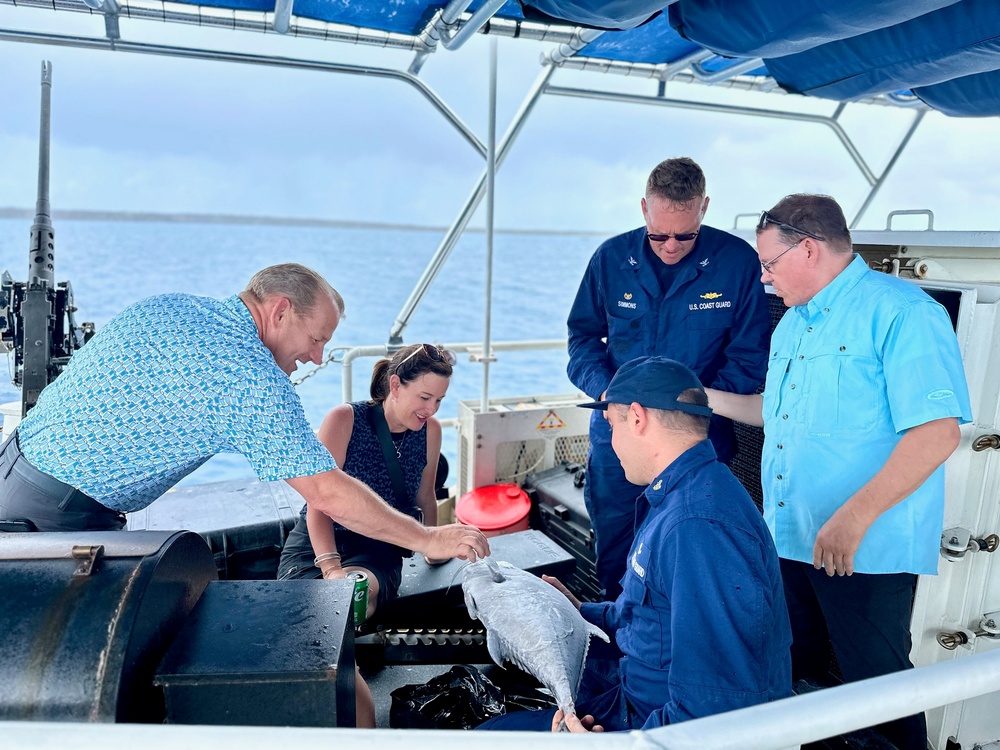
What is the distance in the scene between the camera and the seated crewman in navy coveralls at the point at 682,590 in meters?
1.36

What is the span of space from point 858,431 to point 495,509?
2.08 m

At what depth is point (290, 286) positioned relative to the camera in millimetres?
1938

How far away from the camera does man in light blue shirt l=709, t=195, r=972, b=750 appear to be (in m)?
1.83

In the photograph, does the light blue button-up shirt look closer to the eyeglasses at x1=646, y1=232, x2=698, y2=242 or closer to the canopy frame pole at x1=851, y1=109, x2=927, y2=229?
the eyeglasses at x1=646, y1=232, x2=698, y2=242

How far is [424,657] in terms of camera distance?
7.55ft

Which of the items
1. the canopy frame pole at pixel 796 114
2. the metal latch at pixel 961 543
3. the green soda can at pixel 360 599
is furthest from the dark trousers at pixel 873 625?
the canopy frame pole at pixel 796 114

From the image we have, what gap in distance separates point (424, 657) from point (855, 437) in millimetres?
1361

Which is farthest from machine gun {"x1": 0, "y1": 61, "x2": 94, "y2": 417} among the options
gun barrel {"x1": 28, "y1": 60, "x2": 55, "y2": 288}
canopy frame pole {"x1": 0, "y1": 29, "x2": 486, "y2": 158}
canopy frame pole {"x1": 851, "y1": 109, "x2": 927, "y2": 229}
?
canopy frame pole {"x1": 851, "y1": 109, "x2": 927, "y2": 229}

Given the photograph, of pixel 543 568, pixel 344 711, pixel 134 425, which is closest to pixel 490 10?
pixel 134 425

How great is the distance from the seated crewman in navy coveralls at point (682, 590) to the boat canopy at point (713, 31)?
3.69 feet

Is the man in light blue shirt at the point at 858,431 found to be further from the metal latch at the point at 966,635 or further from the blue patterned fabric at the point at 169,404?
the blue patterned fabric at the point at 169,404

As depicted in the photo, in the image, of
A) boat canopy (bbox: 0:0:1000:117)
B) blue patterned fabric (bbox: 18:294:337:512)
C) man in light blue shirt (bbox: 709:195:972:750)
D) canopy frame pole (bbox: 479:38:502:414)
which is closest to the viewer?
blue patterned fabric (bbox: 18:294:337:512)

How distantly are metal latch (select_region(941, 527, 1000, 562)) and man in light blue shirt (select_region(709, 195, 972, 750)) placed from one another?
134 mm

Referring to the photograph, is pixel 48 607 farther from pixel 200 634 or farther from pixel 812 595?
pixel 812 595
